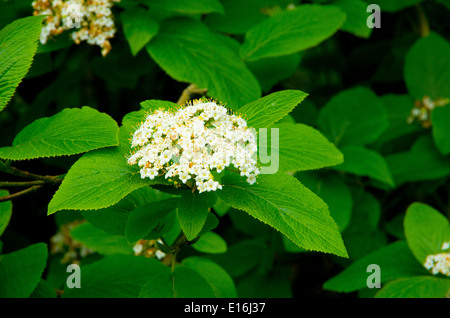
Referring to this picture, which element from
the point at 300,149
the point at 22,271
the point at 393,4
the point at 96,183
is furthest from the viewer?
the point at 393,4

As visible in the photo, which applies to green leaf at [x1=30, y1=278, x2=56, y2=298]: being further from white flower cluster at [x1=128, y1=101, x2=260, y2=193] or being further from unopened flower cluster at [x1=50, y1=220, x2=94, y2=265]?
white flower cluster at [x1=128, y1=101, x2=260, y2=193]

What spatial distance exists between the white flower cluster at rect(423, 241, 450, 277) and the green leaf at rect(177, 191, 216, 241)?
100cm

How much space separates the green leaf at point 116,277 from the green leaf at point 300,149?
1.99 feet

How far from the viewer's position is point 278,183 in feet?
4.01

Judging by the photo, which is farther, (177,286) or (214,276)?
(214,276)

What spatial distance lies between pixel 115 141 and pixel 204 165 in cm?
27

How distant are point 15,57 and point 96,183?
476 millimetres

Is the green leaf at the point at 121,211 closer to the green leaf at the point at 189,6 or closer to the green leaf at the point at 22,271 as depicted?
the green leaf at the point at 22,271

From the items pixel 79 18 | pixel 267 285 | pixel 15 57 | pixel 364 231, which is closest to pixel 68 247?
pixel 267 285

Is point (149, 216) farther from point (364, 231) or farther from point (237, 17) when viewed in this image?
point (364, 231)

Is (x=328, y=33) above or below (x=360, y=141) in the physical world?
above

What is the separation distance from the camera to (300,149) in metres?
1.46
